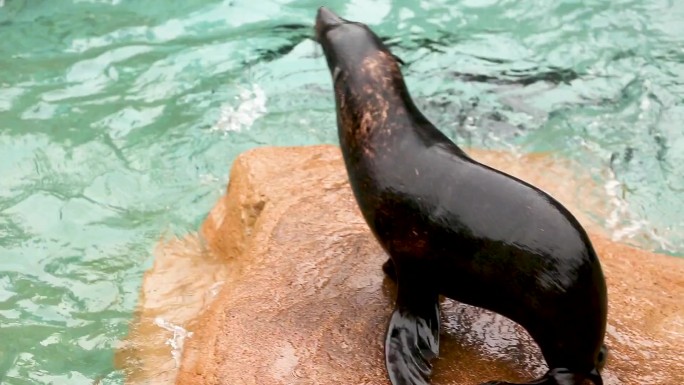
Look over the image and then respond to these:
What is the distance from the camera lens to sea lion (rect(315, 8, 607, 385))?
2891 millimetres

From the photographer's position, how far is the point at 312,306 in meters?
3.55

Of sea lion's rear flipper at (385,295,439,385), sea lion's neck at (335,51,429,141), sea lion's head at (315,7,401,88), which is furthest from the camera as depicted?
sea lion's head at (315,7,401,88)

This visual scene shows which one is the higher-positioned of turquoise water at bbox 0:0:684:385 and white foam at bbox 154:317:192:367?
turquoise water at bbox 0:0:684:385

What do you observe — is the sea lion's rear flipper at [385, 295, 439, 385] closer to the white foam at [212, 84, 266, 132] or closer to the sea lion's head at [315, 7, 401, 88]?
the sea lion's head at [315, 7, 401, 88]

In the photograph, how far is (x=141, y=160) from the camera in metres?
5.91

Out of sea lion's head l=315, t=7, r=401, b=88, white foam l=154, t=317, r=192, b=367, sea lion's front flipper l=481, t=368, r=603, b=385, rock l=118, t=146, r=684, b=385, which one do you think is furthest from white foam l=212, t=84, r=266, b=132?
sea lion's front flipper l=481, t=368, r=603, b=385

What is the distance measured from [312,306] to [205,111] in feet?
10.7

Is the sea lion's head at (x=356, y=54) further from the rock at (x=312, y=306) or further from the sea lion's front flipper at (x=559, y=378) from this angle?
the sea lion's front flipper at (x=559, y=378)

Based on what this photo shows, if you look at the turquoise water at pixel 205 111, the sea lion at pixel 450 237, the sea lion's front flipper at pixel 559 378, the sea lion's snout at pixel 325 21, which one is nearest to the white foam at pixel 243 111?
the turquoise water at pixel 205 111

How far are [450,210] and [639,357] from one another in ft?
3.10

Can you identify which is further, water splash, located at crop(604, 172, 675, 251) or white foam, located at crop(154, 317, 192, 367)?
water splash, located at crop(604, 172, 675, 251)

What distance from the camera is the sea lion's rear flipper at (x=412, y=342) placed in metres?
3.10

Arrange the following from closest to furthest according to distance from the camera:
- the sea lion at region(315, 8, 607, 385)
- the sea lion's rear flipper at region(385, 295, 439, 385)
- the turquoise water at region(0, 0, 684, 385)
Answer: the sea lion at region(315, 8, 607, 385) < the sea lion's rear flipper at region(385, 295, 439, 385) < the turquoise water at region(0, 0, 684, 385)

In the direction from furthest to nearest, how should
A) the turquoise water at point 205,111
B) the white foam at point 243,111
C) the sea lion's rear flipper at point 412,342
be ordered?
1. the white foam at point 243,111
2. the turquoise water at point 205,111
3. the sea lion's rear flipper at point 412,342
